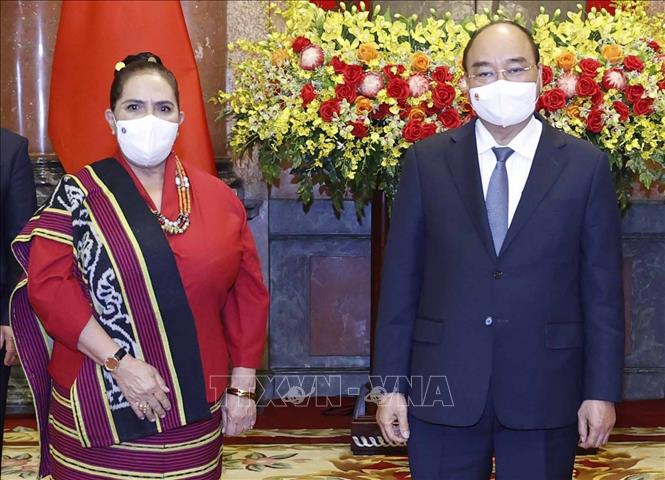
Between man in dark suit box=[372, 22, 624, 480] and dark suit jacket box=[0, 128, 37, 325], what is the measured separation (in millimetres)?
1611

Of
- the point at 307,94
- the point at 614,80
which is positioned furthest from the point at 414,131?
the point at 614,80

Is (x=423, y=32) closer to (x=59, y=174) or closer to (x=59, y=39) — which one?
(x=59, y=39)

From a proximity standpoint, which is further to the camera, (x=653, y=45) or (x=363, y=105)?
(x=653, y=45)

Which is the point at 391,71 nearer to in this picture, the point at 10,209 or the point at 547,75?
the point at 547,75

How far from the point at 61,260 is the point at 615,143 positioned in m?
2.72

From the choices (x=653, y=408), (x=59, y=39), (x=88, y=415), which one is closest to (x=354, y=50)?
(x=59, y=39)

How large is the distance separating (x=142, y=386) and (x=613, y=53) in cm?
276

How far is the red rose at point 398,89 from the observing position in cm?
473

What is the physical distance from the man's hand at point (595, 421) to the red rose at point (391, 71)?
2115mm

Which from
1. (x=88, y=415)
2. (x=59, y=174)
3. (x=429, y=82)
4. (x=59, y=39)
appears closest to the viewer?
(x=88, y=415)

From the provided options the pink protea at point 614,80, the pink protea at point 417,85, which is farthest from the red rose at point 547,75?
the pink protea at point 417,85

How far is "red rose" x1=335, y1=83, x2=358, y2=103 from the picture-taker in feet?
15.6

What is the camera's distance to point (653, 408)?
6465mm

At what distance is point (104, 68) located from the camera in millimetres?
5438
